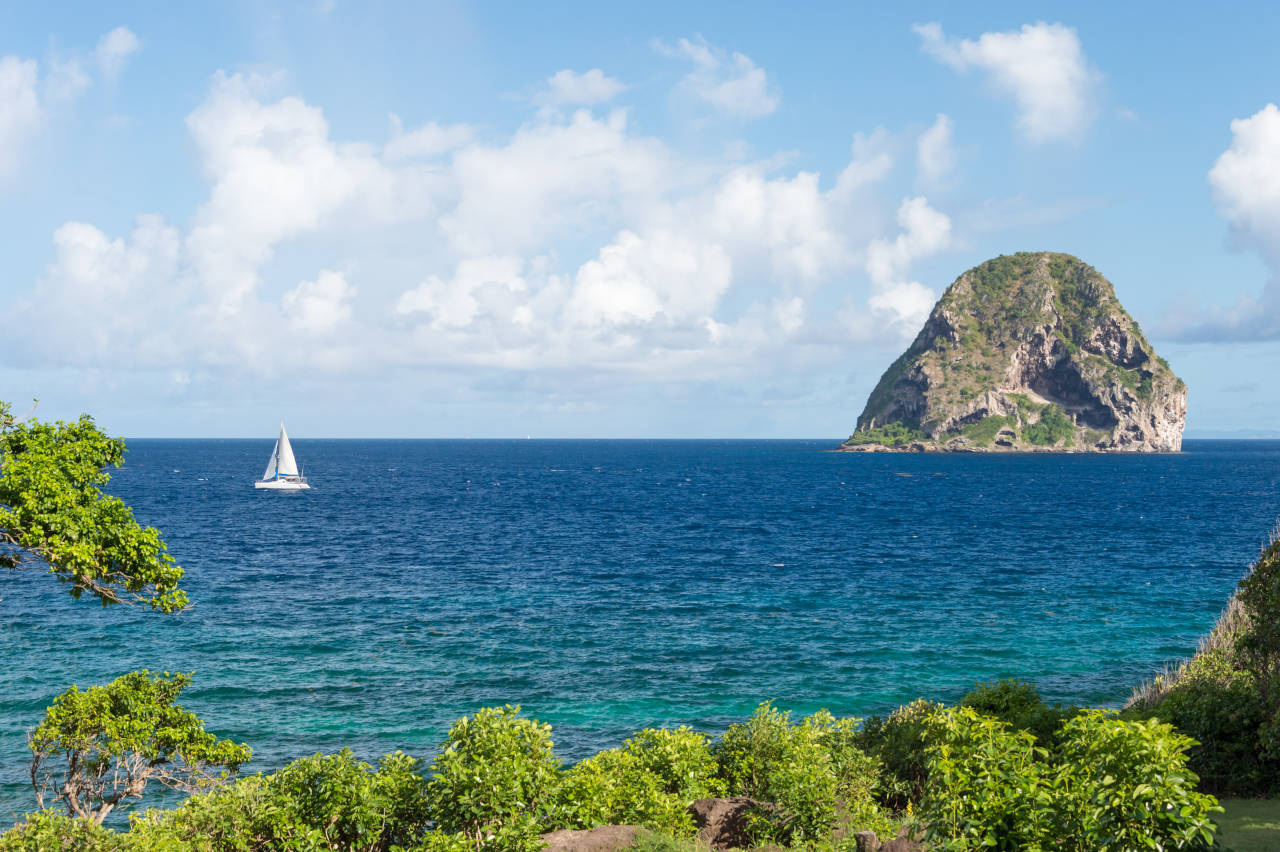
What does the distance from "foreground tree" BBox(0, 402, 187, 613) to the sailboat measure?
135 m

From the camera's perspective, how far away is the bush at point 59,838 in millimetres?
11070

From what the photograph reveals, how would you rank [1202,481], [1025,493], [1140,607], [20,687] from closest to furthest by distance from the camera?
1. [20,687]
2. [1140,607]
3. [1025,493]
4. [1202,481]

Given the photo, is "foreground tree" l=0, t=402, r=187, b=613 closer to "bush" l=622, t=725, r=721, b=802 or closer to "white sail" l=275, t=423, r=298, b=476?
"bush" l=622, t=725, r=721, b=802

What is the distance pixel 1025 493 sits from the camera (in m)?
135

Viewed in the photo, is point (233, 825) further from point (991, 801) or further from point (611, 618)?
point (611, 618)

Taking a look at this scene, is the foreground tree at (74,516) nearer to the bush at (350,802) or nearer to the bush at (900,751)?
the bush at (350,802)

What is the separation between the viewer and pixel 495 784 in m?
12.7

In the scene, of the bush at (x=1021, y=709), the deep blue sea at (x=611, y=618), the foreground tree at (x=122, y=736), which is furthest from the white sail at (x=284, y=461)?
the bush at (x=1021, y=709)

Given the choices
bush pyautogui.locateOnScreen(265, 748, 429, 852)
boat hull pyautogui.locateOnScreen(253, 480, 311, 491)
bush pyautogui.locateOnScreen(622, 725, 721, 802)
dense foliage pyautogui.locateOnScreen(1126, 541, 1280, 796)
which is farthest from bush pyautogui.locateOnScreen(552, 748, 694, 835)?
boat hull pyautogui.locateOnScreen(253, 480, 311, 491)

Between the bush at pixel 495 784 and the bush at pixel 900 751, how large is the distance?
9.37 m

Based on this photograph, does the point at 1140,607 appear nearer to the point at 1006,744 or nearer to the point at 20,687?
the point at 1006,744

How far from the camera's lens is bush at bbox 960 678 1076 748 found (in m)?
19.6

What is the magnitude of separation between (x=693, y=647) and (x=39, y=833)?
32062 mm

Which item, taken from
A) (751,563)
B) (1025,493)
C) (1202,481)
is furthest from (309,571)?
(1202,481)
